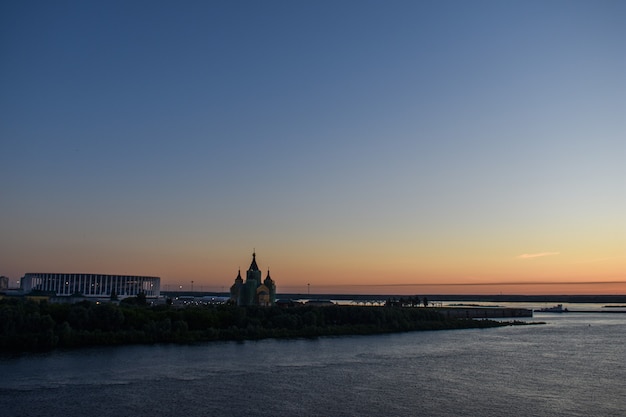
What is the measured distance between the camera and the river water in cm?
2794

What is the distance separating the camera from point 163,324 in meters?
57.0

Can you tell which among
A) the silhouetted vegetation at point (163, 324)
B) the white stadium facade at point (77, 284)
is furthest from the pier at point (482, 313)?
the white stadium facade at point (77, 284)

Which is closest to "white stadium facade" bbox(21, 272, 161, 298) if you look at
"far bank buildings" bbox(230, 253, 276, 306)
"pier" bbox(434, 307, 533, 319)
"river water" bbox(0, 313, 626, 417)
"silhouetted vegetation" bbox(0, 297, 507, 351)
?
"far bank buildings" bbox(230, 253, 276, 306)

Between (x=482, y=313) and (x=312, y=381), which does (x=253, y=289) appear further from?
(x=312, y=381)

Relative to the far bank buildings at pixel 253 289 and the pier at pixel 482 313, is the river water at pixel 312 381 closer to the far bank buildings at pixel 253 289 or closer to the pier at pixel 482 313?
the far bank buildings at pixel 253 289

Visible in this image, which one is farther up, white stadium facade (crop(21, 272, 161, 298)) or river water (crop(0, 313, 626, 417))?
white stadium facade (crop(21, 272, 161, 298))

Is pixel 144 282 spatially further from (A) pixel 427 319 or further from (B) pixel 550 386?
(B) pixel 550 386

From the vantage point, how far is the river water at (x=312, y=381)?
27938 millimetres

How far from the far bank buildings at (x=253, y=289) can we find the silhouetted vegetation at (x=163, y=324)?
2622 centimetres

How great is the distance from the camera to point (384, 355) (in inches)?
1882

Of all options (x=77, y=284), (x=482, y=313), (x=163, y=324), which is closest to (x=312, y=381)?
(x=163, y=324)

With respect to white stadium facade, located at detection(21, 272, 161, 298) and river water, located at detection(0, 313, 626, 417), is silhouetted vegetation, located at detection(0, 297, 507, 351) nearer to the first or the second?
river water, located at detection(0, 313, 626, 417)

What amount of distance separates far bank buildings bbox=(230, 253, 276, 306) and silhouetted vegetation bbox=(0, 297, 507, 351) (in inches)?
1032

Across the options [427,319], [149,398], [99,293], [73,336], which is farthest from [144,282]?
[149,398]
